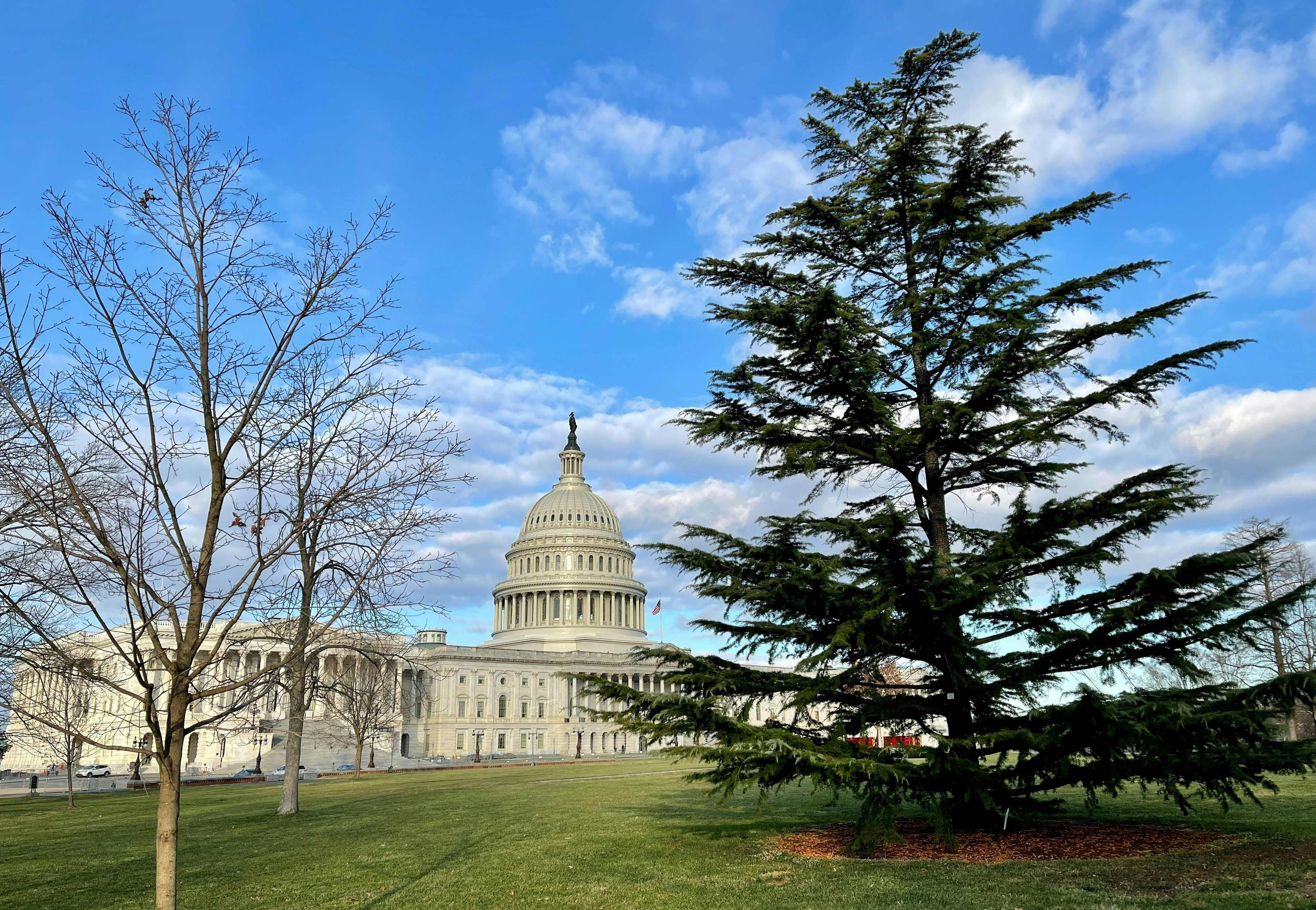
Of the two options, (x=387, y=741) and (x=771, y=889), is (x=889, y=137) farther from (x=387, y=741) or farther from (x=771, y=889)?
(x=387, y=741)

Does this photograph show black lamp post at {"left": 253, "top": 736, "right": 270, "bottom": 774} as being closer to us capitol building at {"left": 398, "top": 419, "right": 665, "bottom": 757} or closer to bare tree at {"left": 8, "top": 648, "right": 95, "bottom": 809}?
bare tree at {"left": 8, "top": 648, "right": 95, "bottom": 809}

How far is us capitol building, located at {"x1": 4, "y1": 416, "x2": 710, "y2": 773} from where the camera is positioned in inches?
3548

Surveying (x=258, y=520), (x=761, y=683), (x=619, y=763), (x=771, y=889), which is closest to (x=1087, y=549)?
(x=761, y=683)

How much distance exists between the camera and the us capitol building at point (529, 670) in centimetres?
9012

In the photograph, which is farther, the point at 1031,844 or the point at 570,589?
the point at 570,589

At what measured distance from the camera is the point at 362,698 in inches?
1179

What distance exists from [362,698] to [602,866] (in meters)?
16.8

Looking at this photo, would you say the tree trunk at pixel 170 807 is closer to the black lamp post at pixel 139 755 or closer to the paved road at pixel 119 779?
the black lamp post at pixel 139 755

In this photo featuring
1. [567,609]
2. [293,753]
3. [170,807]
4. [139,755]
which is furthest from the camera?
[567,609]

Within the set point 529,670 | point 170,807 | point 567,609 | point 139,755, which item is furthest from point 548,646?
point 170,807

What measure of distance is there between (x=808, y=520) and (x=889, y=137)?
895 centimetres

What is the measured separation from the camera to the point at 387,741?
102125mm

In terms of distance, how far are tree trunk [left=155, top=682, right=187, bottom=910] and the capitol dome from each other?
415 feet

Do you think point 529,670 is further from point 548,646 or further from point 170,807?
point 170,807
